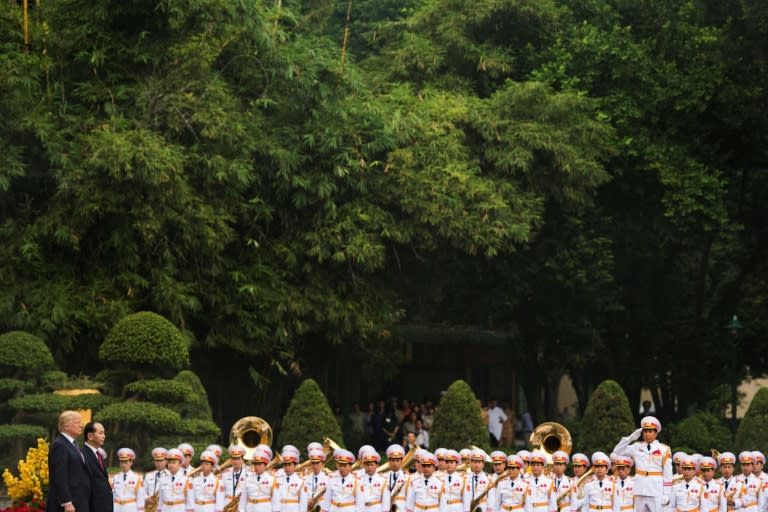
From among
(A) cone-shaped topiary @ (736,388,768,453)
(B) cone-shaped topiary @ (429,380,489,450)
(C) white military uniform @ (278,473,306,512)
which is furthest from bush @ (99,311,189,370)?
(A) cone-shaped topiary @ (736,388,768,453)

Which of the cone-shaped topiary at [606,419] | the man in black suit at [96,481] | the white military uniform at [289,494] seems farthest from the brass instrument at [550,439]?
the man in black suit at [96,481]

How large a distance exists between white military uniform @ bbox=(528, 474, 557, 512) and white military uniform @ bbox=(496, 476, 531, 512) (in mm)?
84

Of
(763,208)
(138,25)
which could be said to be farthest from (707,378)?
(138,25)

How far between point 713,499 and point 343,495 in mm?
4962

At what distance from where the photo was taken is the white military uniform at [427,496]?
17.8m

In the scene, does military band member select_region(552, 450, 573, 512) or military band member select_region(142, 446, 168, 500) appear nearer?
military band member select_region(552, 450, 573, 512)

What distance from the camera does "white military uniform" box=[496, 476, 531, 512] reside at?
729 inches

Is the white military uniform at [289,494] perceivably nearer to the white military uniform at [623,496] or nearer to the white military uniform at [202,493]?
the white military uniform at [202,493]

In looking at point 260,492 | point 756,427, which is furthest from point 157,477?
point 756,427

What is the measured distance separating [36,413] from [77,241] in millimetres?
A: 4450

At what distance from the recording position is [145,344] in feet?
81.1

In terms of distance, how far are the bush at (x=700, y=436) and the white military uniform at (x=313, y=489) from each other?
1255 centimetres

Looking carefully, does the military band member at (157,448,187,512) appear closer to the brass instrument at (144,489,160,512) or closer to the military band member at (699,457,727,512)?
the brass instrument at (144,489,160,512)

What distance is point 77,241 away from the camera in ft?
89.6
